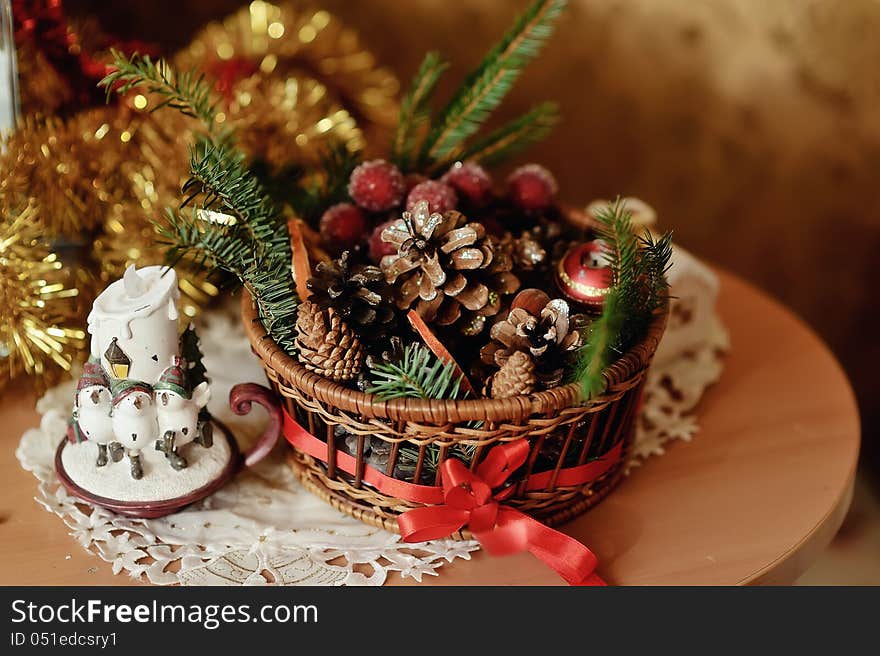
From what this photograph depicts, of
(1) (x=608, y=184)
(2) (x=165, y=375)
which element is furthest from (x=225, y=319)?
(1) (x=608, y=184)

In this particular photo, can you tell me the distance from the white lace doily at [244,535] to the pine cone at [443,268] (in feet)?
0.63

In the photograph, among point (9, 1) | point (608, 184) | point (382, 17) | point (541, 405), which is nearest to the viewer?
point (541, 405)

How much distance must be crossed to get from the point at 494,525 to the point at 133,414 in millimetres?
288

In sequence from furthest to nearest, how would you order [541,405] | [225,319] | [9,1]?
[225,319]
[9,1]
[541,405]

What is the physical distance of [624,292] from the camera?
67cm

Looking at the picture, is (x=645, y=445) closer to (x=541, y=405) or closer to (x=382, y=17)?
(x=541, y=405)

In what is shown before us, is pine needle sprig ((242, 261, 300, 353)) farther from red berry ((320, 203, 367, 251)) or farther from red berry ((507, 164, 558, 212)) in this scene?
red berry ((507, 164, 558, 212))

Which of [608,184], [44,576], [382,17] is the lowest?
[44,576]

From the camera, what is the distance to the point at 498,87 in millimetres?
884

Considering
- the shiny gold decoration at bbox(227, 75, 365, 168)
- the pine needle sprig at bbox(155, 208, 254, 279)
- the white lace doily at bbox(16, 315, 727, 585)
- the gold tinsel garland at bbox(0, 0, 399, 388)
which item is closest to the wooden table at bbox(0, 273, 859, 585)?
the white lace doily at bbox(16, 315, 727, 585)

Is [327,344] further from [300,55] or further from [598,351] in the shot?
[300,55]

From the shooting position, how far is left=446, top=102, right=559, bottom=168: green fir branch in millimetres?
927
